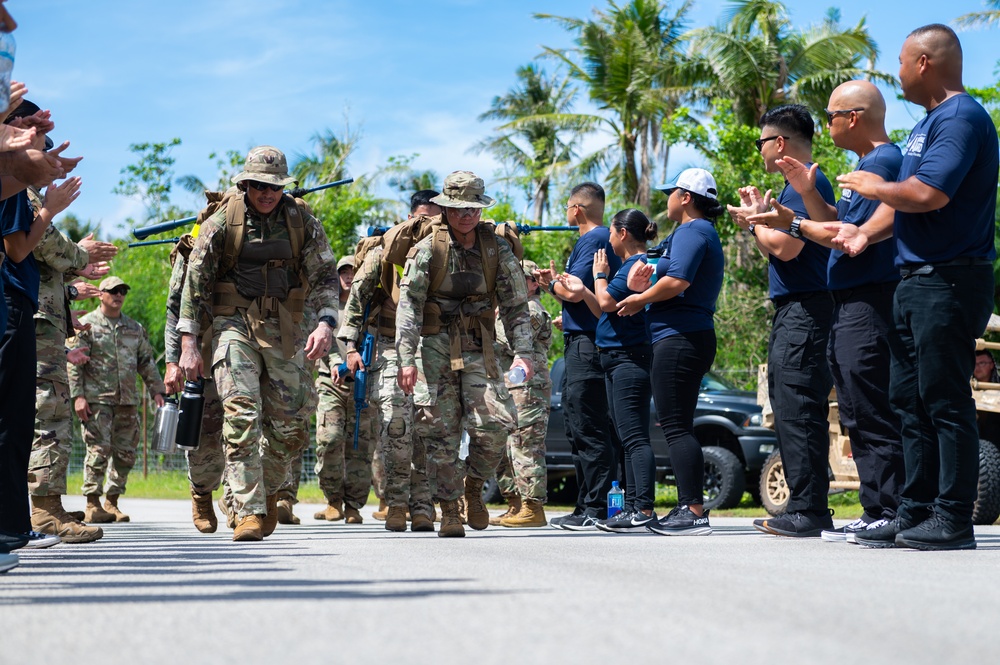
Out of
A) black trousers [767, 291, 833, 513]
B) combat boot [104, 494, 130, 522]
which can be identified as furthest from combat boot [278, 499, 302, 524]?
black trousers [767, 291, 833, 513]

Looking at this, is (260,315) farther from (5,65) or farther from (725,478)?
(725,478)

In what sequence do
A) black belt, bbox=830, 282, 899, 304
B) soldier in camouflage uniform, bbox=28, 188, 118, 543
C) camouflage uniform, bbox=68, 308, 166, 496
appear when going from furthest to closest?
camouflage uniform, bbox=68, 308, 166, 496 → soldier in camouflage uniform, bbox=28, 188, 118, 543 → black belt, bbox=830, 282, 899, 304

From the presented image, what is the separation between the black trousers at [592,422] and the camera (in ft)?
30.6

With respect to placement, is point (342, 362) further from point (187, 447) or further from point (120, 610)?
point (120, 610)

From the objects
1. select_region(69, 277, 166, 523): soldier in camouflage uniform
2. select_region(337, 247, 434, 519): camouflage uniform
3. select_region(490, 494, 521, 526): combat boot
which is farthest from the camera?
select_region(69, 277, 166, 523): soldier in camouflage uniform

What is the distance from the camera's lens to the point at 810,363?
7281mm

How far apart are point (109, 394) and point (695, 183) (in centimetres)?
708

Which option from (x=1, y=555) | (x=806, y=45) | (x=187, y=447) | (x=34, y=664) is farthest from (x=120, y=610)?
(x=806, y=45)

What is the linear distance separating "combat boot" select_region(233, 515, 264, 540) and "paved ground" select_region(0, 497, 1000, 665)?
1.12 metres

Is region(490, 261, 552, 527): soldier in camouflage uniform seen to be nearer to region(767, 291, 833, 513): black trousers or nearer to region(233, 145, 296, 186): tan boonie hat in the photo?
region(233, 145, 296, 186): tan boonie hat

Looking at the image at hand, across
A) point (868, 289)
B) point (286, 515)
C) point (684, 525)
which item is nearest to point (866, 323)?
point (868, 289)

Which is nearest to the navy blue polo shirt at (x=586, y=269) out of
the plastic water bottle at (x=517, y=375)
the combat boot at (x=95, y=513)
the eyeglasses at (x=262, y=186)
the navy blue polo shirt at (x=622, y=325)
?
the navy blue polo shirt at (x=622, y=325)

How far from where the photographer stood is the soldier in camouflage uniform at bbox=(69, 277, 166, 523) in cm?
1260

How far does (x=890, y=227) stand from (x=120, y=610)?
4295 mm
